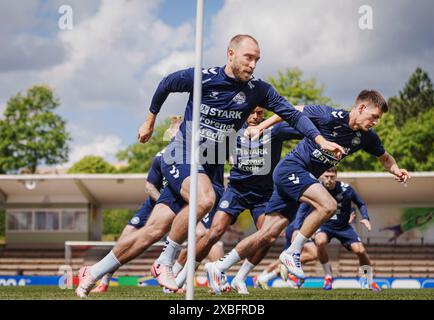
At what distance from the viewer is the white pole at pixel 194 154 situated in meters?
5.70

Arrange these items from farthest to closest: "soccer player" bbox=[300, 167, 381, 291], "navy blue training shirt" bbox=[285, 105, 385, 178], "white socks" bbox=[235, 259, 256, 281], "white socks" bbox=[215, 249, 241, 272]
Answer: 1. "soccer player" bbox=[300, 167, 381, 291]
2. "white socks" bbox=[235, 259, 256, 281]
3. "white socks" bbox=[215, 249, 241, 272]
4. "navy blue training shirt" bbox=[285, 105, 385, 178]

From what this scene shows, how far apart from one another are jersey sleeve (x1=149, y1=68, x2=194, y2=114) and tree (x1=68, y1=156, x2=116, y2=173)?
76.9 metres

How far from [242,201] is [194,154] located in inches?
233

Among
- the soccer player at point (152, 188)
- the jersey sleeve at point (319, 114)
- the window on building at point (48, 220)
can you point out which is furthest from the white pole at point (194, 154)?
the window on building at point (48, 220)

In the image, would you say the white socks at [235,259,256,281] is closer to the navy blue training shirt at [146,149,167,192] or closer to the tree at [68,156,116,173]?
the navy blue training shirt at [146,149,167,192]

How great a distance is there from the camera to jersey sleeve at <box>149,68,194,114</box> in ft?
26.4

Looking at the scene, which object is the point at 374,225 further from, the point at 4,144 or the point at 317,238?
the point at 4,144

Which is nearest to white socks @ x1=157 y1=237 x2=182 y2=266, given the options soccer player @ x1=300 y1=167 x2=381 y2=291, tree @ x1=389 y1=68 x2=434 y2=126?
soccer player @ x1=300 y1=167 x2=381 y2=291

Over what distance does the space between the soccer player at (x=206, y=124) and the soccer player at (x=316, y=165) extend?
1.44 m

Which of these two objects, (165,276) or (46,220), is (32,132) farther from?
(165,276)

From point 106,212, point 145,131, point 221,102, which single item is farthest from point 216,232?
point 106,212

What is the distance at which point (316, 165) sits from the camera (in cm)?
1009
